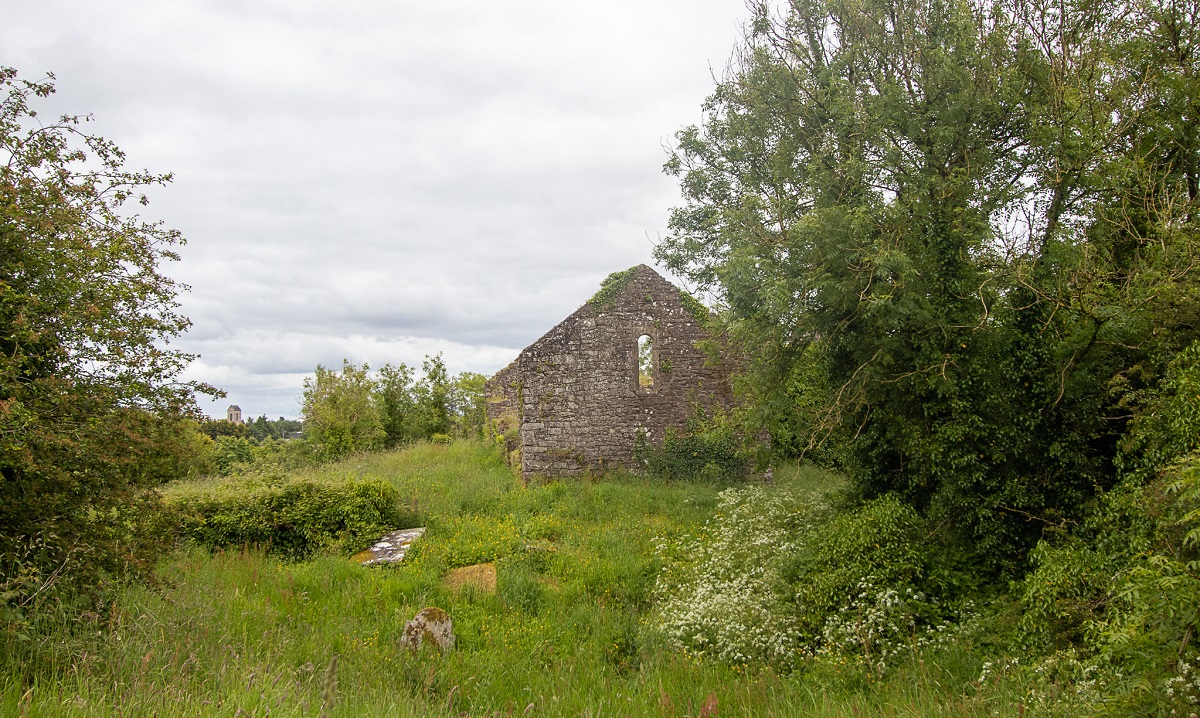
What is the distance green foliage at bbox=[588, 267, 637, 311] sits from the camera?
622 inches

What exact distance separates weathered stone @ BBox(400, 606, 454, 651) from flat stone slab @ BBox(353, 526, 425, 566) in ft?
9.65

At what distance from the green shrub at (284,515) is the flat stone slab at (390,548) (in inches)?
10.0

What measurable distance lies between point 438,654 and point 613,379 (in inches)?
391

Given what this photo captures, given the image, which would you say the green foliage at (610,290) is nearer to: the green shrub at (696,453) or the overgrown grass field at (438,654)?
the green shrub at (696,453)

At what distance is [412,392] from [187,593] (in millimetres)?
19357

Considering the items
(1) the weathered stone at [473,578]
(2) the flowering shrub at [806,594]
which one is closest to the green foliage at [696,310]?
(2) the flowering shrub at [806,594]

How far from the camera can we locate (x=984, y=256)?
27.8ft

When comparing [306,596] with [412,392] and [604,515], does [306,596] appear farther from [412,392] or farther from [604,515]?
[412,392]

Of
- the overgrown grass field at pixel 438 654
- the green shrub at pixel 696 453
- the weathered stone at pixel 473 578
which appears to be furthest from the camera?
the green shrub at pixel 696 453

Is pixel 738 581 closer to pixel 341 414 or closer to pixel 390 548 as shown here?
pixel 390 548

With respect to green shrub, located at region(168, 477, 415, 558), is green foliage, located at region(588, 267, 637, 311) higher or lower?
higher

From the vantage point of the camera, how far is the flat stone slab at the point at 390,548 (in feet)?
31.3

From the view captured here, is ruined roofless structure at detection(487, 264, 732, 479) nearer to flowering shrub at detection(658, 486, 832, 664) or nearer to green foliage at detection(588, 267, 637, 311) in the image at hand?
green foliage at detection(588, 267, 637, 311)

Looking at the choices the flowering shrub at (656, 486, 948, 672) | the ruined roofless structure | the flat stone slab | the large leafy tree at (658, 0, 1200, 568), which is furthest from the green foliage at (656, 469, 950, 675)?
the ruined roofless structure
